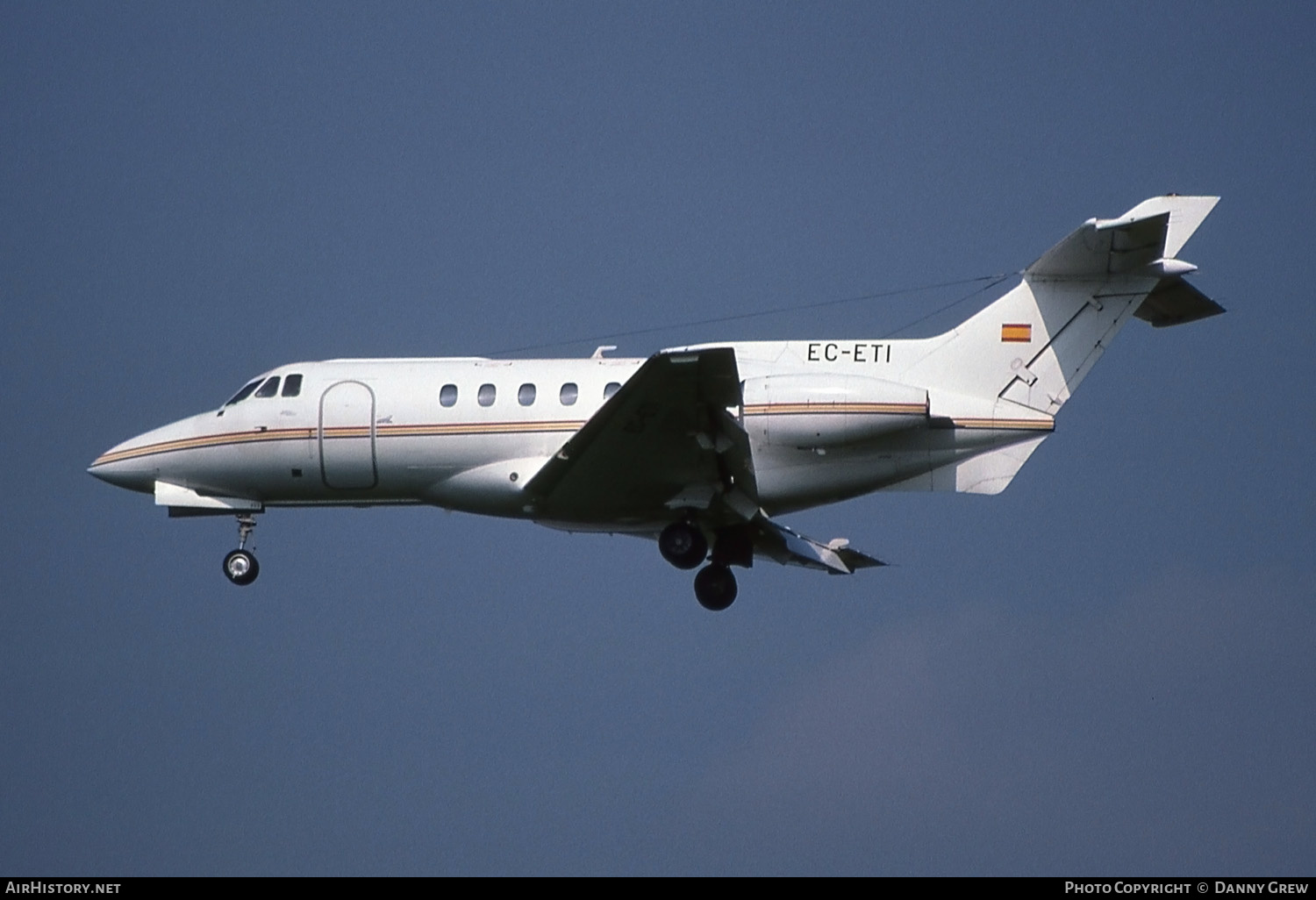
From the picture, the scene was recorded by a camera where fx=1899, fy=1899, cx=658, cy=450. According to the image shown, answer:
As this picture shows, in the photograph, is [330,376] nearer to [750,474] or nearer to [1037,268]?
[750,474]

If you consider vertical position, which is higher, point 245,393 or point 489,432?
point 245,393

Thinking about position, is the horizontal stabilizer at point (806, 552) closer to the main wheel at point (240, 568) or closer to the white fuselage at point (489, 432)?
the white fuselage at point (489, 432)

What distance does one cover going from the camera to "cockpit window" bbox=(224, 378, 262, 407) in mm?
28375

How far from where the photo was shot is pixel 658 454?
25.0 meters

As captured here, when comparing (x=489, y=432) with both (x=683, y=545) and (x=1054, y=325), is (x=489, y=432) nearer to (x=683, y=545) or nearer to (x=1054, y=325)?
(x=683, y=545)

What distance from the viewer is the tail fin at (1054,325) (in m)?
25.6

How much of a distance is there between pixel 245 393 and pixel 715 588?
7653mm

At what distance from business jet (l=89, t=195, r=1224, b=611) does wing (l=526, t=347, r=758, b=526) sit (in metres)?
0.03

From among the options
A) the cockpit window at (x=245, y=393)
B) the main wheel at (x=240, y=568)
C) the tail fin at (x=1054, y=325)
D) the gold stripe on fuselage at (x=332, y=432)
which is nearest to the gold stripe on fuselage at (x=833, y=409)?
the tail fin at (x=1054, y=325)

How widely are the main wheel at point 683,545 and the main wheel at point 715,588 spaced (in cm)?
98

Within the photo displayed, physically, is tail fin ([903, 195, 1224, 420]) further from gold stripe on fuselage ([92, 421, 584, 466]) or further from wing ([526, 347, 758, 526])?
gold stripe on fuselage ([92, 421, 584, 466])

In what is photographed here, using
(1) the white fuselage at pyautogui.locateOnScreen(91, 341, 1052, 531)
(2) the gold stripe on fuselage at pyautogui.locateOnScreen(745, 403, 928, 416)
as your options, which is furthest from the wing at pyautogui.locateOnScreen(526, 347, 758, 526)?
(2) the gold stripe on fuselage at pyautogui.locateOnScreen(745, 403, 928, 416)

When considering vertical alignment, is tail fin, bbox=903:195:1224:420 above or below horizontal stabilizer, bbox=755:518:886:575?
above

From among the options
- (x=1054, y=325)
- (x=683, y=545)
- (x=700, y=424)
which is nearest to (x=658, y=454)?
(x=700, y=424)
